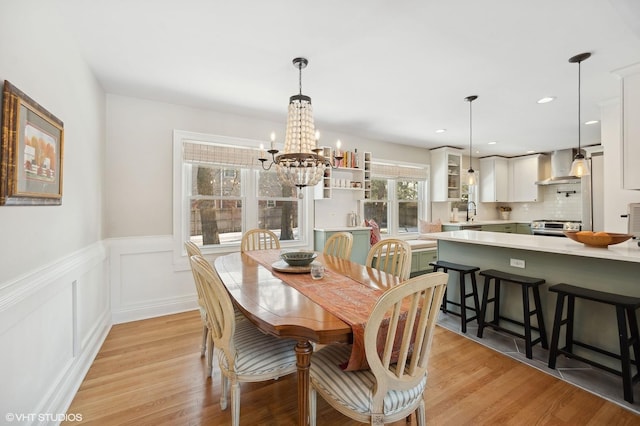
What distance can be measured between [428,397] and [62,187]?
2.78 metres

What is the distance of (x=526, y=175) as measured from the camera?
6.40 metres

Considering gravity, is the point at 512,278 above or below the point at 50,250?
below

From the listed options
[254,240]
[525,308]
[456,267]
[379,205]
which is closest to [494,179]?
[379,205]

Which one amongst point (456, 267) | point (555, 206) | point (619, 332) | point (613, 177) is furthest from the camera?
point (555, 206)

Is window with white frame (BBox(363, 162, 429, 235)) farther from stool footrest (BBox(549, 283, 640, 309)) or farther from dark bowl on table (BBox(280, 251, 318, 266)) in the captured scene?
stool footrest (BBox(549, 283, 640, 309))

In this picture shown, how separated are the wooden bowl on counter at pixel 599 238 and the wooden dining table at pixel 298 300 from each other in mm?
1586

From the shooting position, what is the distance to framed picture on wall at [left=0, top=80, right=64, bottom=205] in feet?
4.08

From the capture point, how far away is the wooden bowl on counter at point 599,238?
6.87ft

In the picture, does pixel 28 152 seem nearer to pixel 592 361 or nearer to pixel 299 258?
pixel 299 258

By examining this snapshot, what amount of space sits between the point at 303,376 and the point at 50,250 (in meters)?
1.67

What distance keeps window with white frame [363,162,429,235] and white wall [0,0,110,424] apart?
387 centimetres

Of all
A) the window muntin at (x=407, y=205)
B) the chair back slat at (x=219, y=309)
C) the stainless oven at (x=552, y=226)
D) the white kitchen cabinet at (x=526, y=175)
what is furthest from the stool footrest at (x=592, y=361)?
the white kitchen cabinet at (x=526, y=175)

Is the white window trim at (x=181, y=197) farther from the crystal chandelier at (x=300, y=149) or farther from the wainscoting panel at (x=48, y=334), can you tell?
the crystal chandelier at (x=300, y=149)

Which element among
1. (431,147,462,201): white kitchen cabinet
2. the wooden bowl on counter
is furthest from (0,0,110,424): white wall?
(431,147,462,201): white kitchen cabinet
